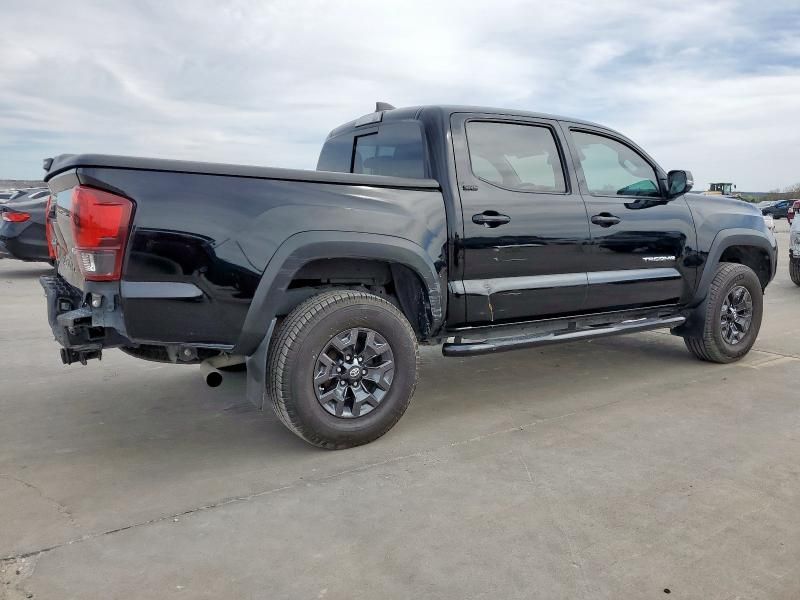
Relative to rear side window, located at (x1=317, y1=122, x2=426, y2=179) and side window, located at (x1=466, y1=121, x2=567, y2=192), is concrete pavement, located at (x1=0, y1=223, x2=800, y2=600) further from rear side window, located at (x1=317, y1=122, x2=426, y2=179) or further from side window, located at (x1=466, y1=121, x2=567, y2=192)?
rear side window, located at (x1=317, y1=122, x2=426, y2=179)

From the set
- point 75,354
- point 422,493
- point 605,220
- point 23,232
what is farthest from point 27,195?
point 422,493

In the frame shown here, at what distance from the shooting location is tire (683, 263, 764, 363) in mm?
5090

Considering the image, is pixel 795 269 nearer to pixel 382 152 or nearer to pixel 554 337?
pixel 554 337

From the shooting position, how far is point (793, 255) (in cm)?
965

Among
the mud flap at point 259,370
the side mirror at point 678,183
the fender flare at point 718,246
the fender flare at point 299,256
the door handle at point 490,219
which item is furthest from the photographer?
the fender flare at point 718,246

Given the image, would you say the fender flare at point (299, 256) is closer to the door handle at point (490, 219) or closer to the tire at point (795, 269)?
the door handle at point (490, 219)

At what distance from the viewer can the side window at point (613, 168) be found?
4.50 metres

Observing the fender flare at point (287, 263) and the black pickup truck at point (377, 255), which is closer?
the black pickup truck at point (377, 255)

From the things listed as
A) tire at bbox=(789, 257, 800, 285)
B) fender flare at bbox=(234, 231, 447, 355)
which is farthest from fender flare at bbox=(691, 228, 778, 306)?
tire at bbox=(789, 257, 800, 285)

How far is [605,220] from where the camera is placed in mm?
4391

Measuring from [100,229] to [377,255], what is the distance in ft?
4.40

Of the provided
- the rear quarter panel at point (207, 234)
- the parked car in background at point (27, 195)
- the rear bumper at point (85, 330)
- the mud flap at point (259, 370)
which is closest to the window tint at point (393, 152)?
the rear quarter panel at point (207, 234)

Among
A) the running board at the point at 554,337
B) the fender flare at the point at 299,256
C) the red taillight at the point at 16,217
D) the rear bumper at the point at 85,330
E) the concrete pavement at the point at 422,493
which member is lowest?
the concrete pavement at the point at 422,493

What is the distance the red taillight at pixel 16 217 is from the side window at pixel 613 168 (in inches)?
359
